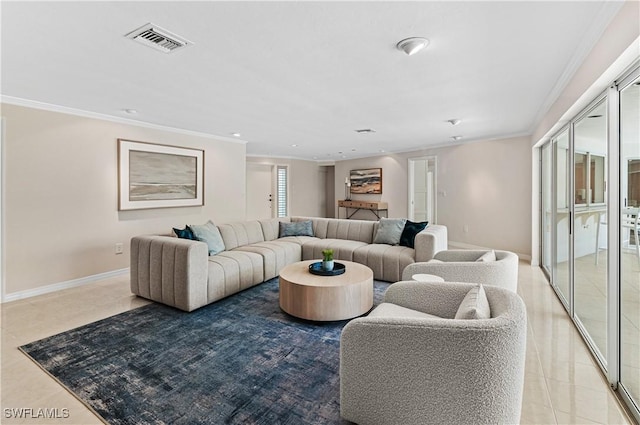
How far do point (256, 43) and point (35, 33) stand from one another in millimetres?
1444

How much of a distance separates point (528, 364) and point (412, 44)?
249cm

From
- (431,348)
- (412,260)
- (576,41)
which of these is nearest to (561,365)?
(431,348)

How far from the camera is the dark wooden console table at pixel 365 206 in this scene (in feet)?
27.5

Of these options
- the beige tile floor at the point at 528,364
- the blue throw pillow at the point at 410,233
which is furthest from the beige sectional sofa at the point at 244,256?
the beige tile floor at the point at 528,364

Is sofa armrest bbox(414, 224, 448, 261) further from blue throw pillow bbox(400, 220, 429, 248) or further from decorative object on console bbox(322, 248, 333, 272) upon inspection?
decorative object on console bbox(322, 248, 333, 272)

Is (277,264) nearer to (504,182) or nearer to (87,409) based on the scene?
(87,409)

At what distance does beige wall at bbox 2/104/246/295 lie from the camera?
3.55 meters

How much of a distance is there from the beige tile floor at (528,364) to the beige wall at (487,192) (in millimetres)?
2171

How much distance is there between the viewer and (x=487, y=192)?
6.16 meters

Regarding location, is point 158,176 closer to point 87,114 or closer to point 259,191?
point 87,114

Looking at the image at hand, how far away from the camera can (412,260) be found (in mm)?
4074

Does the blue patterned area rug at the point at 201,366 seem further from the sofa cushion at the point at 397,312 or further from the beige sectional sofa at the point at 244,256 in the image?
the sofa cushion at the point at 397,312

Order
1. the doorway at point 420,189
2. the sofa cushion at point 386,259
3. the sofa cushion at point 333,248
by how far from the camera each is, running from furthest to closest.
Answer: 1. the doorway at point 420,189
2. the sofa cushion at point 333,248
3. the sofa cushion at point 386,259

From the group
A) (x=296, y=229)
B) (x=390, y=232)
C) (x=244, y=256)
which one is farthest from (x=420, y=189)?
(x=244, y=256)
